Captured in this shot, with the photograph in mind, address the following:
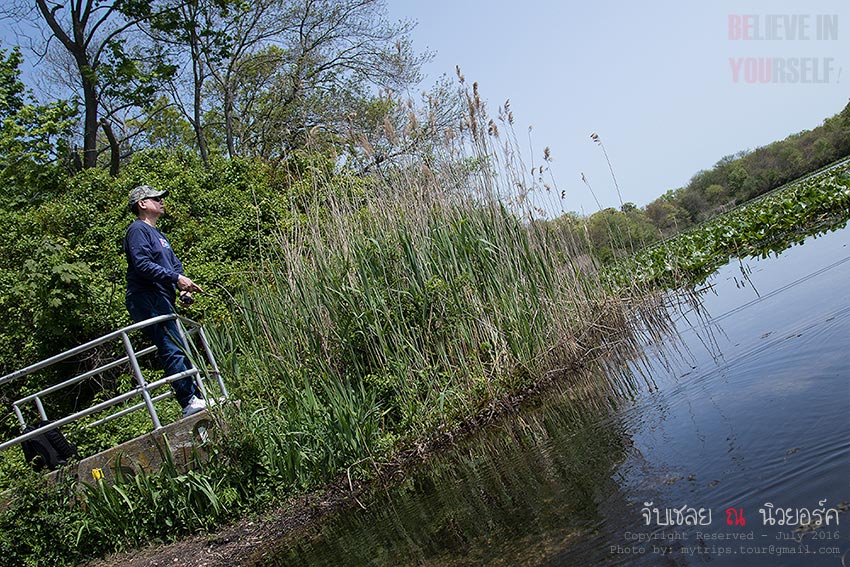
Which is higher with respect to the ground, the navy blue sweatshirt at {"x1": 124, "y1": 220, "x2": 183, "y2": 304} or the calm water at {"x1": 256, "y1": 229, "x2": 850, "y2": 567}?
the navy blue sweatshirt at {"x1": 124, "y1": 220, "x2": 183, "y2": 304}

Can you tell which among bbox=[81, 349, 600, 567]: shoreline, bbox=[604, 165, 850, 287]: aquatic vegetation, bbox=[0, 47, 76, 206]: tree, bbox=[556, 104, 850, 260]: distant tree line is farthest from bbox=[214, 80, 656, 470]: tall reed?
bbox=[556, 104, 850, 260]: distant tree line

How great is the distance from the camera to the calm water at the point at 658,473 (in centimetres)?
286

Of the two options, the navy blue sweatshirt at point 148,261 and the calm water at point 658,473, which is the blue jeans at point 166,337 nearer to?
the navy blue sweatshirt at point 148,261

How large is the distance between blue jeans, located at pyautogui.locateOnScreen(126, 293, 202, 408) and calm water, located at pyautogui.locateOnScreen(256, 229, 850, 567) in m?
1.72

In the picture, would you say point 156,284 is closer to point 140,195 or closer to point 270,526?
point 140,195

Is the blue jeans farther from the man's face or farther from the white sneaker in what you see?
the man's face

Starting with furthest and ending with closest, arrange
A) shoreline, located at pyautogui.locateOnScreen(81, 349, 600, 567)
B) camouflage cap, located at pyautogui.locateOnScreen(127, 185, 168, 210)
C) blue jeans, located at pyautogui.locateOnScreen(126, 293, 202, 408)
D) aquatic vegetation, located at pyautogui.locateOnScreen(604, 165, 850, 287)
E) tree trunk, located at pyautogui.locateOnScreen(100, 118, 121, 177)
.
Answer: tree trunk, located at pyautogui.locateOnScreen(100, 118, 121, 177) < aquatic vegetation, located at pyautogui.locateOnScreen(604, 165, 850, 287) < camouflage cap, located at pyautogui.locateOnScreen(127, 185, 168, 210) < blue jeans, located at pyautogui.locateOnScreen(126, 293, 202, 408) < shoreline, located at pyautogui.locateOnScreen(81, 349, 600, 567)

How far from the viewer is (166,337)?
5695 mm

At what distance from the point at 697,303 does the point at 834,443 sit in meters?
5.80

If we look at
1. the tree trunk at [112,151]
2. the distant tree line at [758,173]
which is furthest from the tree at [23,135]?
the distant tree line at [758,173]

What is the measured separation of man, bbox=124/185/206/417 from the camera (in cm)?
557

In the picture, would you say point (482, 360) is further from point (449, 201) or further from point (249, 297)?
point (249, 297)

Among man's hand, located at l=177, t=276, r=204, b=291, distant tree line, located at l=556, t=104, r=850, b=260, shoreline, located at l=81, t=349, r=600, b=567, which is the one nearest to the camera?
shoreline, located at l=81, t=349, r=600, b=567

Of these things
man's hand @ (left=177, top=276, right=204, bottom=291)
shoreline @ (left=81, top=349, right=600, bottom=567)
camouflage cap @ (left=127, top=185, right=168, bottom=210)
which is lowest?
shoreline @ (left=81, top=349, right=600, bottom=567)
